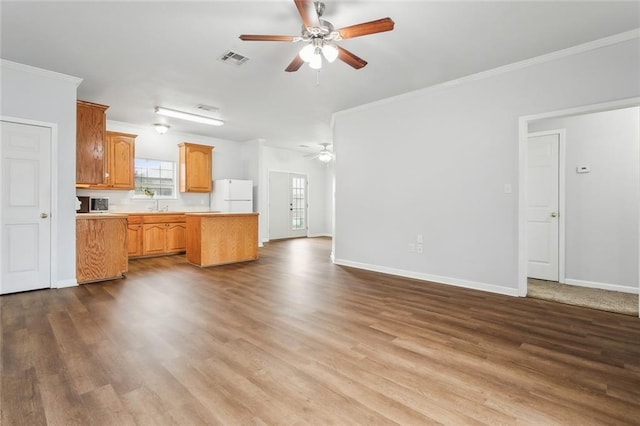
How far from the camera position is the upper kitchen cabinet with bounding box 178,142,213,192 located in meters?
7.07

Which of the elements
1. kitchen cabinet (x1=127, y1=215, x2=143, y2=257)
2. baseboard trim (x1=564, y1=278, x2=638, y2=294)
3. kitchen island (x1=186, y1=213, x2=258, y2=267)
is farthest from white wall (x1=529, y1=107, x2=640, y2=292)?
kitchen cabinet (x1=127, y1=215, x2=143, y2=257)

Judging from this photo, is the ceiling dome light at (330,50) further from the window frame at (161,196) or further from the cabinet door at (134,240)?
the window frame at (161,196)

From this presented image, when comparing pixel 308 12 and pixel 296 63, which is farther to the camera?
pixel 296 63

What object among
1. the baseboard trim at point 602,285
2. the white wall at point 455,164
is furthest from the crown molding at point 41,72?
the baseboard trim at point 602,285

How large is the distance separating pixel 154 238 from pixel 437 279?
5.48 m

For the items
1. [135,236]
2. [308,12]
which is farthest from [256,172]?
[308,12]

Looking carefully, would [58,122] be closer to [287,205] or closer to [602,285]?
[287,205]

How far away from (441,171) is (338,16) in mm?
2468

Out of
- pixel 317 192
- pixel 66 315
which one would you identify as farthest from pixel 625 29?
pixel 317 192

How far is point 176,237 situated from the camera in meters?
6.66

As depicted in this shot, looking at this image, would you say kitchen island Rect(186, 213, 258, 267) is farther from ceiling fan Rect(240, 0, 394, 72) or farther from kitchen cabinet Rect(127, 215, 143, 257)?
ceiling fan Rect(240, 0, 394, 72)

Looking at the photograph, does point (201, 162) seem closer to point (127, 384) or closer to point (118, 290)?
point (118, 290)

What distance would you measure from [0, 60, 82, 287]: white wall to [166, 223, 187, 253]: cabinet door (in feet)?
8.17

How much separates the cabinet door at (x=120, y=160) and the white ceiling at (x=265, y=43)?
1.24 meters
